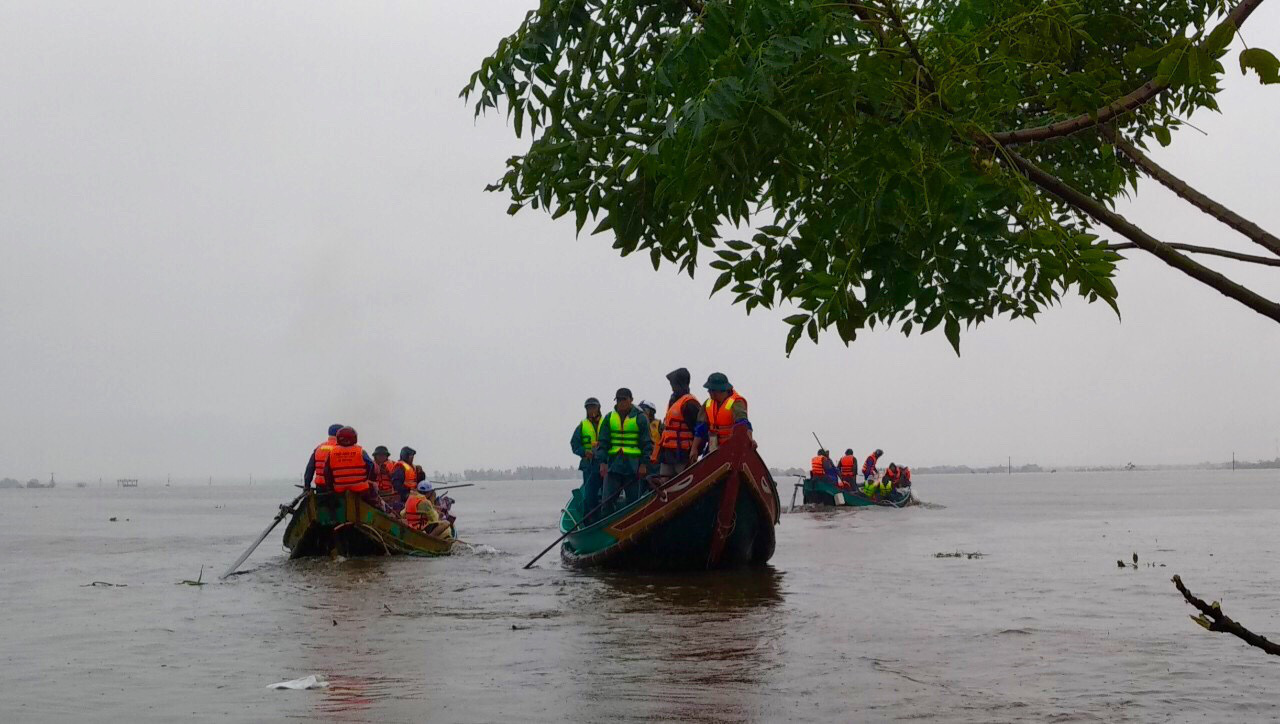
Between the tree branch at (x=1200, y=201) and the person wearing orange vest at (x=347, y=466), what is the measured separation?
49.0 ft

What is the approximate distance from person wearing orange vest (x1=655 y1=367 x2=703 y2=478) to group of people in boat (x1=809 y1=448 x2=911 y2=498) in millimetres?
22473

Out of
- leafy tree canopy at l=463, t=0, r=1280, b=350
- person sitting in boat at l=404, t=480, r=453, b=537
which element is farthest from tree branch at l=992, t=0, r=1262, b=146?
person sitting in boat at l=404, t=480, r=453, b=537

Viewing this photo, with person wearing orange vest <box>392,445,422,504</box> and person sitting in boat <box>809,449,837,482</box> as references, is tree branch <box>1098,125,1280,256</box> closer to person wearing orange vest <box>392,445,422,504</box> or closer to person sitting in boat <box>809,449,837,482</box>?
person wearing orange vest <box>392,445,422,504</box>

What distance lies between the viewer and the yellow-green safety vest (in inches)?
643

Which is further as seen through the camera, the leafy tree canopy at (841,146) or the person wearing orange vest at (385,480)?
the person wearing orange vest at (385,480)

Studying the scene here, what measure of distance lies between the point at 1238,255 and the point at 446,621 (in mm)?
9456

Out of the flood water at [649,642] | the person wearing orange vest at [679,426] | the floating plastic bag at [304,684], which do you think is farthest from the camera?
the person wearing orange vest at [679,426]

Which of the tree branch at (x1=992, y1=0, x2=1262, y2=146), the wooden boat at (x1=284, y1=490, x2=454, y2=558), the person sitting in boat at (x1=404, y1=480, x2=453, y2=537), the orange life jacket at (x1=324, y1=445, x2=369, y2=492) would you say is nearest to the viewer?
the tree branch at (x1=992, y1=0, x2=1262, y2=146)

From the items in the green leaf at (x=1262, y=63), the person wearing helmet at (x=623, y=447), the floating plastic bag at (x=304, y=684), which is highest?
the green leaf at (x=1262, y=63)

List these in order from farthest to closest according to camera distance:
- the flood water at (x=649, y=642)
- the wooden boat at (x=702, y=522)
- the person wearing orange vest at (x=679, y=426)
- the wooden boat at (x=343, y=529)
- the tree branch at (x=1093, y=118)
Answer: the wooden boat at (x=343, y=529)
the person wearing orange vest at (x=679, y=426)
the wooden boat at (x=702, y=522)
the flood water at (x=649, y=642)
the tree branch at (x=1093, y=118)

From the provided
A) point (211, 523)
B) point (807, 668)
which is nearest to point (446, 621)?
point (807, 668)

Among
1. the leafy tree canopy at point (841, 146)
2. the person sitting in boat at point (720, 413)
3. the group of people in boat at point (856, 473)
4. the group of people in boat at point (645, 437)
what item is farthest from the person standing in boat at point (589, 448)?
the group of people in boat at point (856, 473)

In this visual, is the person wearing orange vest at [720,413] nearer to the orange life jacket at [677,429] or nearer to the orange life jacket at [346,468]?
the orange life jacket at [677,429]

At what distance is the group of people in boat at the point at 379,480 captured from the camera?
56.2ft
